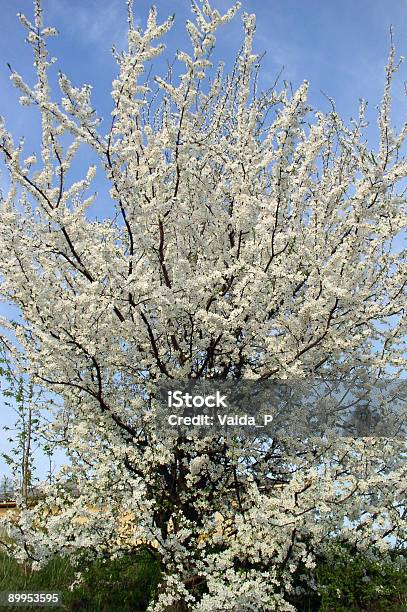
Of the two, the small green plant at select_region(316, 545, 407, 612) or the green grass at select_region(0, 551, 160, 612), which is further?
the green grass at select_region(0, 551, 160, 612)

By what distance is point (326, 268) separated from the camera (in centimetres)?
593

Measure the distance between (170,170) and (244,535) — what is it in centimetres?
411

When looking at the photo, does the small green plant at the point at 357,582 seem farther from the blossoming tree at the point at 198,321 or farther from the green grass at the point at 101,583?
the green grass at the point at 101,583

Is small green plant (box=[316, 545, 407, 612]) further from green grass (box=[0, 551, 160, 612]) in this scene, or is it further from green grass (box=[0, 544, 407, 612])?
green grass (box=[0, 551, 160, 612])

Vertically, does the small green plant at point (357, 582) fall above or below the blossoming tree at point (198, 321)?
below

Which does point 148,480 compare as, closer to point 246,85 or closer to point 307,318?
point 307,318

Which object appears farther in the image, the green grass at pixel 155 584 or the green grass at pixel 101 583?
the green grass at pixel 101 583

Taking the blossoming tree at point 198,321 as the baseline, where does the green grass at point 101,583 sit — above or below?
below

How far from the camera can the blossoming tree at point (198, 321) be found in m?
5.88

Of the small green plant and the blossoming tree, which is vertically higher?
the blossoming tree

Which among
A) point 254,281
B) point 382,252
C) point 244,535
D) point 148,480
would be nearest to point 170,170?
point 254,281

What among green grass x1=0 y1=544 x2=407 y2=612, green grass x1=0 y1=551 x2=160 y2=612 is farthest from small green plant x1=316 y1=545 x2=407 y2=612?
green grass x1=0 y1=551 x2=160 y2=612

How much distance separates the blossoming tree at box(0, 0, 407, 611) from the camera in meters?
5.88

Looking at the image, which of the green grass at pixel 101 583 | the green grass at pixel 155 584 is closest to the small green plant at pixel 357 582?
the green grass at pixel 155 584
